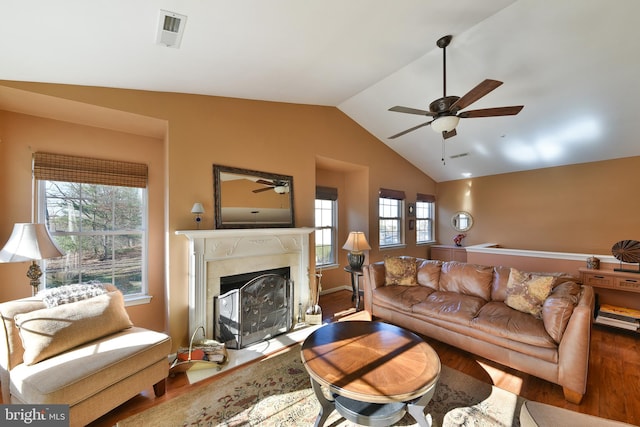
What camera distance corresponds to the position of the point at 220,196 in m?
2.96

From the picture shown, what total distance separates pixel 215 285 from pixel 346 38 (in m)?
2.88

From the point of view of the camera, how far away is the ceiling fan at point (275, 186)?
329cm

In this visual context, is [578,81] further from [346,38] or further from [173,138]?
[173,138]

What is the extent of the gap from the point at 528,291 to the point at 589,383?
2.73 feet

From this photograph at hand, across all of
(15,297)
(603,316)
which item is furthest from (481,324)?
(15,297)

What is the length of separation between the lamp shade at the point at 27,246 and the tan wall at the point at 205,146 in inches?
24.3

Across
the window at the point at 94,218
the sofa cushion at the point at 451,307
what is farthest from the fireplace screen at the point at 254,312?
the sofa cushion at the point at 451,307

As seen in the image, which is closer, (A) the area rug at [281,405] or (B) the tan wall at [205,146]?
(A) the area rug at [281,405]

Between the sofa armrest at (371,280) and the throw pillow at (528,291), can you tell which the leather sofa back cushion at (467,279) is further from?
the sofa armrest at (371,280)

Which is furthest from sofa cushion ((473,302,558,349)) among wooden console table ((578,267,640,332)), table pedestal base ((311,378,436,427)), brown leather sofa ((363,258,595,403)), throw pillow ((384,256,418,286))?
wooden console table ((578,267,640,332))

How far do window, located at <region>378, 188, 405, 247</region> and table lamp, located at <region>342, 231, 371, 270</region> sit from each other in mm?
1419

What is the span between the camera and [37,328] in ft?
5.66

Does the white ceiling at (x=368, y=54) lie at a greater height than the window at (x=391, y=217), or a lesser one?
greater

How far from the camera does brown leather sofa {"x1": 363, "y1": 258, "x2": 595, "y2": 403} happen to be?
1.96 meters
